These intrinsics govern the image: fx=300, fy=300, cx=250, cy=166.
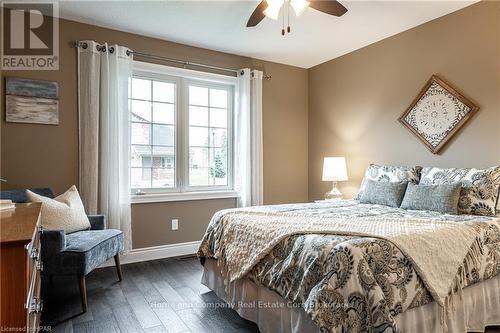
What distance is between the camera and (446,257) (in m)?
1.72

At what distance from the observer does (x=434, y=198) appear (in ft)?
8.00

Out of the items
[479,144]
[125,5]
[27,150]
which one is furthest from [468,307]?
[27,150]

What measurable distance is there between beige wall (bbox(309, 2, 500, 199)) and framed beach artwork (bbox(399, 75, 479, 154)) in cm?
6

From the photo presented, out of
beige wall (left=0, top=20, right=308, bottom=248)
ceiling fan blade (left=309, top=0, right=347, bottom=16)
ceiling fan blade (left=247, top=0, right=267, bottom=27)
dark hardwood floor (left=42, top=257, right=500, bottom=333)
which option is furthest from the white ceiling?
dark hardwood floor (left=42, top=257, right=500, bottom=333)

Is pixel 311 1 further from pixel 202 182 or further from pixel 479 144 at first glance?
pixel 202 182

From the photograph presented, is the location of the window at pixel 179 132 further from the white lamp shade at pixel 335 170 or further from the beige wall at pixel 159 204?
the white lamp shade at pixel 335 170

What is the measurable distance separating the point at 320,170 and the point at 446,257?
2742 millimetres

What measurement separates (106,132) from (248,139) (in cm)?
170

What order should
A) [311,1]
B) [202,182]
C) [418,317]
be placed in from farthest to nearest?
[202,182] < [311,1] < [418,317]

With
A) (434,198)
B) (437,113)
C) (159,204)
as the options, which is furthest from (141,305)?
(437,113)

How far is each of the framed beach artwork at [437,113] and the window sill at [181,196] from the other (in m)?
2.29

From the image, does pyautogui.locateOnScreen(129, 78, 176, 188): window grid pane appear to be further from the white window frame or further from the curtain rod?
the curtain rod

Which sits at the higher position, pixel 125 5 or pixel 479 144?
pixel 125 5

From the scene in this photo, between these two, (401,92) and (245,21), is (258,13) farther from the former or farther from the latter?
(401,92)
